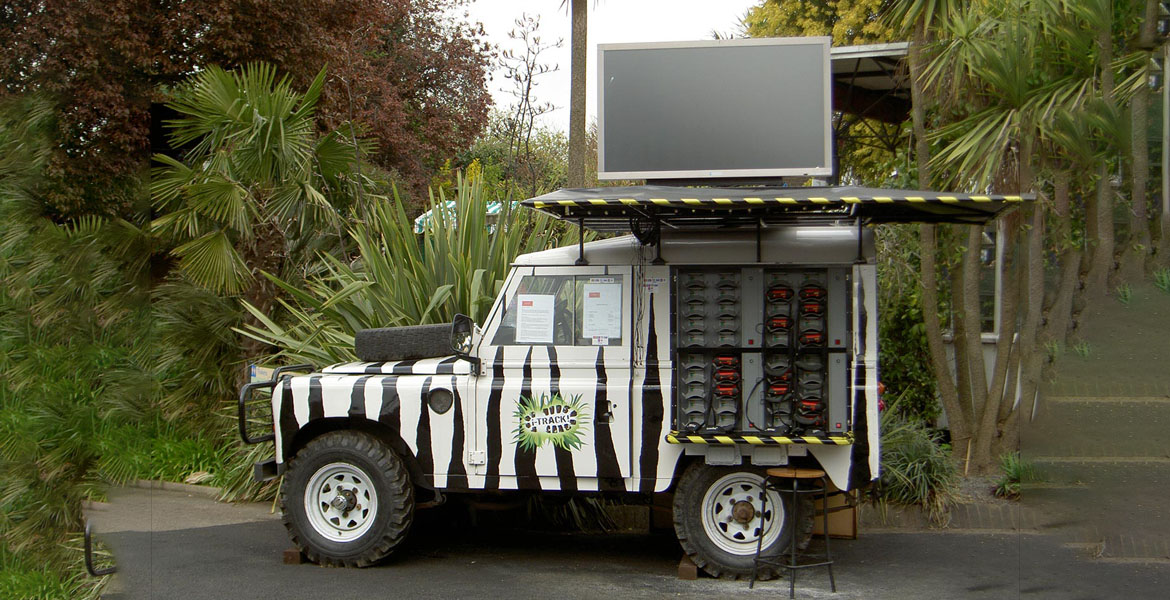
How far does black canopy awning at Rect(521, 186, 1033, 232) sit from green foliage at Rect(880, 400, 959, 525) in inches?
92.5

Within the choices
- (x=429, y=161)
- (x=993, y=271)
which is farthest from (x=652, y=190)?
(x=429, y=161)

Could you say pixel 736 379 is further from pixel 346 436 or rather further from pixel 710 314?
pixel 346 436

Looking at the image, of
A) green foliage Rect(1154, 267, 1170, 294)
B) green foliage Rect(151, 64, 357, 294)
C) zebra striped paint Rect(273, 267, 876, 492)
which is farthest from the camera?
green foliage Rect(151, 64, 357, 294)

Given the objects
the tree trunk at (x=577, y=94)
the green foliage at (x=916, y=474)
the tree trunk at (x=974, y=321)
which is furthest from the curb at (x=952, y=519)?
the tree trunk at (x=577, y=94)

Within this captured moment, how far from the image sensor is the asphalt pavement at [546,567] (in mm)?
6785

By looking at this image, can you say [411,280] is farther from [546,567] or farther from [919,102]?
[919,102]

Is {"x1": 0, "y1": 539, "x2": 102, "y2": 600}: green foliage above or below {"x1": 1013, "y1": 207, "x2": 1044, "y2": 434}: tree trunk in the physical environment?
below

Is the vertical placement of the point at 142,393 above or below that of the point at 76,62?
below

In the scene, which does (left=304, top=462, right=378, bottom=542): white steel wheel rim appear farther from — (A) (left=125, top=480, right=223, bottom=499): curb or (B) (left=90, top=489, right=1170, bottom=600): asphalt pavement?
(A) (left=125, top=480, right=223, bottom=499): curb

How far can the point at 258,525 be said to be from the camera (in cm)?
869

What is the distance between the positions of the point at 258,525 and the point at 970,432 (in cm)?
627

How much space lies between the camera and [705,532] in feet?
23.0

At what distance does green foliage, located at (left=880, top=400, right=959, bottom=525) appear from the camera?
28.7 ft

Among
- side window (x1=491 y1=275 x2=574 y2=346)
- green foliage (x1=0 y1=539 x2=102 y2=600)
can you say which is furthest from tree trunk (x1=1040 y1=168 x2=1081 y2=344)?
green foliage (x1=0 y1=539 x2=102 y2=600)
